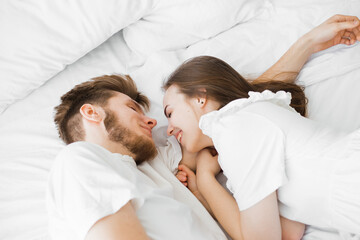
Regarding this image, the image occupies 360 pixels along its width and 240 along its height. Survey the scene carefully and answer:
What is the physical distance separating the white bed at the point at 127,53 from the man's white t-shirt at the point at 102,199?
35cm

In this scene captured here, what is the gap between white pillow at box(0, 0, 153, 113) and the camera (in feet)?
4.69

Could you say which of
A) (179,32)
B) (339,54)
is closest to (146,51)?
(179,32)

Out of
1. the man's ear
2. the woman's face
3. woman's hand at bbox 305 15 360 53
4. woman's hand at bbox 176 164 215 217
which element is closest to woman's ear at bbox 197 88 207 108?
the woman's face

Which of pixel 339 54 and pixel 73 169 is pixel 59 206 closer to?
pixel 73 169

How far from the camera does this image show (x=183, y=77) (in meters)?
1.35

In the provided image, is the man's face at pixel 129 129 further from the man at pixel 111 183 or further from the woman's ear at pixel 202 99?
the woman's ear at pixel 202 99

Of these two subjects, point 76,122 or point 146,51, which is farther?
point 146,51

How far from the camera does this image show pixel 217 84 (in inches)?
50.9

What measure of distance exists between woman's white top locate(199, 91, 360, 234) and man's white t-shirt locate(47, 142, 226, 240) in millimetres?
178

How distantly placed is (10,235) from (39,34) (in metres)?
0.77

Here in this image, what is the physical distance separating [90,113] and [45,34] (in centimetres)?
46

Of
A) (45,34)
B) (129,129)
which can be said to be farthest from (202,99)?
(45,34)

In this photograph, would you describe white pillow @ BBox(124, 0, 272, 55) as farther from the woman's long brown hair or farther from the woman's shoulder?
the woman's shoulder

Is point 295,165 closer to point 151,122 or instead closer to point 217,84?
point 217,84
